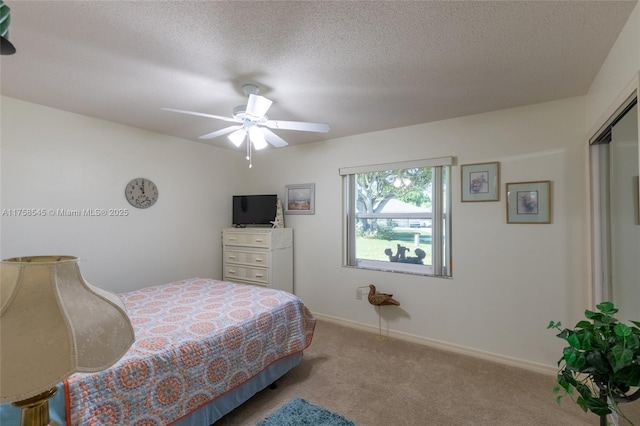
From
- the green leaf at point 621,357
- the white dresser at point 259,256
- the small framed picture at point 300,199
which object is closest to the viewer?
the green leaf at point 621,357

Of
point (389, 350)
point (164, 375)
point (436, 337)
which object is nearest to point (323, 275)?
point (389, 350)

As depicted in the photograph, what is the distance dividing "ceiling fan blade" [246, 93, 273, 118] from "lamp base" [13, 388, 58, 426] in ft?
5.62

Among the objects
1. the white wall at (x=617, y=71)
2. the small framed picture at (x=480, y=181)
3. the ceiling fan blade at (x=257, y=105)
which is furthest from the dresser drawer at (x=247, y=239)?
the white wall at (x=617, y=71)

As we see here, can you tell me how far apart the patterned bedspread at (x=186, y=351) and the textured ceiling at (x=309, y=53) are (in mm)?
Result: 1676

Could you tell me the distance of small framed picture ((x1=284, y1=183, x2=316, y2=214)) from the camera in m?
3.86

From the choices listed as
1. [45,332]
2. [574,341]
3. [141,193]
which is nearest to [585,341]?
[574,341]

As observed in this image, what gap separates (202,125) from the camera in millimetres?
3168

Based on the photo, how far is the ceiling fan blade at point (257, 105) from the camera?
1.91 metres

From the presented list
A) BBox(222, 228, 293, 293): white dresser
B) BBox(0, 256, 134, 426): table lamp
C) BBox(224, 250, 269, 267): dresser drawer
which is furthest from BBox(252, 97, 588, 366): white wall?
BBox(0, 256, 134, 426): table lamp

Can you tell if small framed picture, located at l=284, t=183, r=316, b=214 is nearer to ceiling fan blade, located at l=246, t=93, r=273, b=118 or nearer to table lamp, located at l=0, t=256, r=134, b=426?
ceiling fan blade, located at l=246, t=93, r=273, b=118

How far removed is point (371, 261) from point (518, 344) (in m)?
1.61

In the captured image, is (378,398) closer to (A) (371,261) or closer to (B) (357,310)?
(B) (357,310)

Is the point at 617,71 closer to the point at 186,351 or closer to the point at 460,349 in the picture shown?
the point at 460,349

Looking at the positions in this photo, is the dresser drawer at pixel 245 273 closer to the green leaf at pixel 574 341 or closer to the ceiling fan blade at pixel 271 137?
the ceiling fan blade at pixel 271 137
